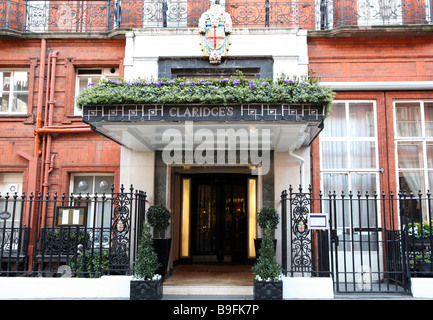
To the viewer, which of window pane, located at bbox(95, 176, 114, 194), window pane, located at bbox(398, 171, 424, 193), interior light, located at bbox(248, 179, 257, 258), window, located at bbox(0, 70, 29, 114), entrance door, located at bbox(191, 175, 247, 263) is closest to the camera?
window pane, located at bbox(398, 171, 424, 193)

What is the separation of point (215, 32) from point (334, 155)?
4.24 m

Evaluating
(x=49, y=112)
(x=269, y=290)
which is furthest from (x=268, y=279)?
(x=49, y=112)

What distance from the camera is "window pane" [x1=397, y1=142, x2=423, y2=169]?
10406mm

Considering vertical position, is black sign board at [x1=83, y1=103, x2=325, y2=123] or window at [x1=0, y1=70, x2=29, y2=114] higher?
window at [x1=0, y1=70, x2=29, y2=114]

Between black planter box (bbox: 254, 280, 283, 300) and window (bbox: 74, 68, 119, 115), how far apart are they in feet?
22.2

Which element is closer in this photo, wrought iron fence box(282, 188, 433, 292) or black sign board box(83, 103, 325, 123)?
black sign board box(83, 103, 325, 123)

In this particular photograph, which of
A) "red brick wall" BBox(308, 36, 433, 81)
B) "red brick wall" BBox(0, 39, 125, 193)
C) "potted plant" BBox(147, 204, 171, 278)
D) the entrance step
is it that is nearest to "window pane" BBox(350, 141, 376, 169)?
"red brick wall" BBox(308, 36, 433, 81)

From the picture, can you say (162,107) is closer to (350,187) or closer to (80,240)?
(80,240)

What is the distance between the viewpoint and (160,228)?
380 inches

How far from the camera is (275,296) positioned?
25.1 ft

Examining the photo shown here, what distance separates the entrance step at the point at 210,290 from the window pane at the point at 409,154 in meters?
4.94

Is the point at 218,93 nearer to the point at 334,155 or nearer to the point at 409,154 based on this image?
the point at 334,155

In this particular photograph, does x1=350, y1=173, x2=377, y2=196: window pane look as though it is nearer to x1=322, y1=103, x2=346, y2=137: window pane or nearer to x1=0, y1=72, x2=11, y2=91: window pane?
x1=322, y1=103, x2=346, y2=137: window pane
